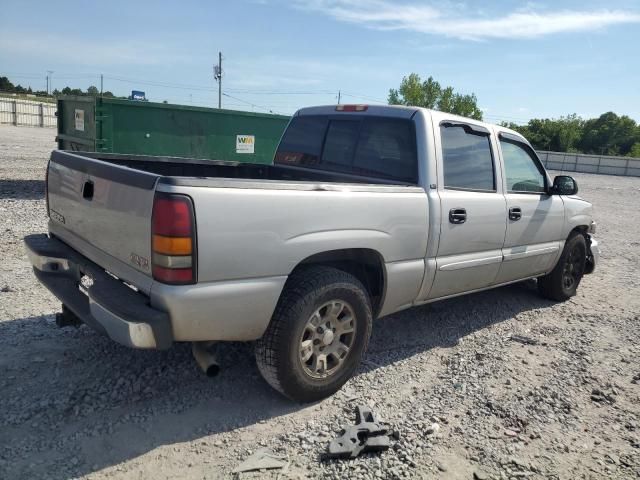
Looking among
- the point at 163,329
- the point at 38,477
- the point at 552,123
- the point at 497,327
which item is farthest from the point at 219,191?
the point at 552,123

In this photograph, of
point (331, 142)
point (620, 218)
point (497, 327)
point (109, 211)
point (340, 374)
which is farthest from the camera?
point (620, 218)

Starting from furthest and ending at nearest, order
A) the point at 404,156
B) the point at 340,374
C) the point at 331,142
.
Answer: the point at 331,142 < the point at 404,156 < the point at 340,374

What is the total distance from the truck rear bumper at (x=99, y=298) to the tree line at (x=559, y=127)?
197ft

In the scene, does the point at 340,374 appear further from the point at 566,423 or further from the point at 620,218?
the point at 620,218

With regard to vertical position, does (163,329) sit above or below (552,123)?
below

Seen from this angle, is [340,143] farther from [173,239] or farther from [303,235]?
[173,239]

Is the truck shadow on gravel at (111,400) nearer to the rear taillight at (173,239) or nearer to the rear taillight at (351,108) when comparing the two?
the rear taillight at (173,239)

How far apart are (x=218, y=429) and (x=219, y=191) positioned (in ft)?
4.62

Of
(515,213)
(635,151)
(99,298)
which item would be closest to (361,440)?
(99,298)

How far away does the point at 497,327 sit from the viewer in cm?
505

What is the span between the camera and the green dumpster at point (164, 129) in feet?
33.3

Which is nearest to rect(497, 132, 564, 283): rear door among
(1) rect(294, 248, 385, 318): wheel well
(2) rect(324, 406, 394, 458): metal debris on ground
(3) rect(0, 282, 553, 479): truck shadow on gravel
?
(3) rect(0, 282, 553, 479): truck shadow on gravel

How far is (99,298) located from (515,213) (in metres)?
3.50

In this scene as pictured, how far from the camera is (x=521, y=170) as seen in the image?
4.98 metres
